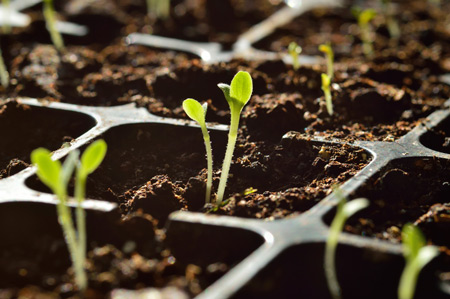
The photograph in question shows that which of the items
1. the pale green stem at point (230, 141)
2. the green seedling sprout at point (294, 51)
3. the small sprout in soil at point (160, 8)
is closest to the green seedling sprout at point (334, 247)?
the pale green stem at point (230, 141)

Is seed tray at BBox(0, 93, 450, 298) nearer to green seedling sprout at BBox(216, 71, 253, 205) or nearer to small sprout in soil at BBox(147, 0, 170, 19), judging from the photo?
green seedling sprout at BBox(216, 71, 253, 205)

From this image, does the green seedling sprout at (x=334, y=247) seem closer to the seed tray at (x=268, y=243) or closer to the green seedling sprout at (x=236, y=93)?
the seed tray at (x=268, y=243)

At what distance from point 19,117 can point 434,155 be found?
1075 millimetres

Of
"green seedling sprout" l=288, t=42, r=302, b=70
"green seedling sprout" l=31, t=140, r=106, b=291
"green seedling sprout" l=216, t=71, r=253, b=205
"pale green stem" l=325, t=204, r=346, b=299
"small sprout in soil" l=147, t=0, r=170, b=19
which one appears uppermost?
"small sprout in soil" l=147, t=0, r=170, b=19

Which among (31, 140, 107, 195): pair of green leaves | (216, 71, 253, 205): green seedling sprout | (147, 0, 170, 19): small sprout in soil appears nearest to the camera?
(31, 140, 107, 195): pair of green leaves

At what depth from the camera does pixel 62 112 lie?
175 centimetres

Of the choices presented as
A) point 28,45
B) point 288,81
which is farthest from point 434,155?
point 28,45

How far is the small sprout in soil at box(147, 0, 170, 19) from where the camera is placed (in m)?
2.97

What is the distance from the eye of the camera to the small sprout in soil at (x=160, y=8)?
2967mm

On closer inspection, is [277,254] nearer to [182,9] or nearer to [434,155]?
[434,155]

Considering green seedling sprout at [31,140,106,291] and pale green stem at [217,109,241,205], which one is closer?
green seedling sprout at [31,140,106,291]

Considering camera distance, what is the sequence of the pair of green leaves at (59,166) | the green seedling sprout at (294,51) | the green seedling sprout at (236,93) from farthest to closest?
the green seedling sprout at (294,51), the green seedling sprout at (236,93), the pair of green leaves at (59,166)

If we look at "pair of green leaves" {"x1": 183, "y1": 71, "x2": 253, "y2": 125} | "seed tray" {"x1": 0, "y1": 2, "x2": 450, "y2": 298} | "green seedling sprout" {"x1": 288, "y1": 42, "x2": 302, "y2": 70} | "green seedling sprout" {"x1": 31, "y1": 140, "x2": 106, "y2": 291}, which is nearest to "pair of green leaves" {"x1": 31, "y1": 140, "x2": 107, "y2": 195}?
"green seedling sprout" {"x1": 31, "y1": 140, "x2": 106, "y2": 291}

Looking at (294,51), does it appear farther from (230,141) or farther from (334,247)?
(334,247)
